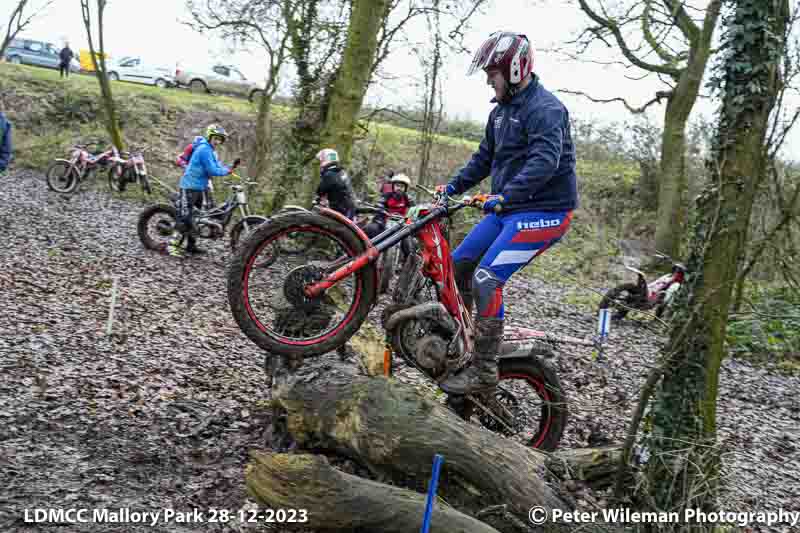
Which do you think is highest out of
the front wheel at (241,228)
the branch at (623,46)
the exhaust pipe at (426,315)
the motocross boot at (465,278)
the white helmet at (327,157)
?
the branch at (623,46)

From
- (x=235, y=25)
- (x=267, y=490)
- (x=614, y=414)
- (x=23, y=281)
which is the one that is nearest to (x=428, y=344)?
(x=267, y=490)

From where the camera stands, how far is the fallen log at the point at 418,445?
3.46m

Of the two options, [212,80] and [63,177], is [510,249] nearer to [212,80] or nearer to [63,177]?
[63,177]

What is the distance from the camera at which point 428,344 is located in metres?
4.22

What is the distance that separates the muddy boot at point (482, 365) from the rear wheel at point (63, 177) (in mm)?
15468

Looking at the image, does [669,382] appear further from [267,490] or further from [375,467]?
[267,490]

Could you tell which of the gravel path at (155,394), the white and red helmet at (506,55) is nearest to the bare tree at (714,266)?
the gravel path at (155,394)

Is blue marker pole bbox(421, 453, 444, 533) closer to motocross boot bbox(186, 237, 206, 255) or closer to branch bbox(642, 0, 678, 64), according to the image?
motocross boot bbox(186, 237, 206, 255)

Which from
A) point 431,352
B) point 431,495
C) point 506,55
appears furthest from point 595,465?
point 506,55

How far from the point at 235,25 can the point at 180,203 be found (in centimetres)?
760

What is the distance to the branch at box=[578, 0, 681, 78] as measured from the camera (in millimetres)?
16428

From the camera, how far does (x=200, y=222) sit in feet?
37.9

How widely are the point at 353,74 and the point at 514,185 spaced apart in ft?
26.2

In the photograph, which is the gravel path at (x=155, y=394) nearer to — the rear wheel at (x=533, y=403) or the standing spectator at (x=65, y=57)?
the rear wheel at (x=533, y=403)
